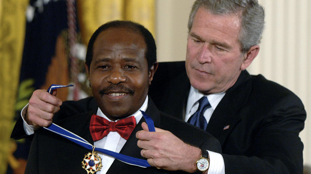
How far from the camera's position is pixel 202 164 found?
1313 millimetres

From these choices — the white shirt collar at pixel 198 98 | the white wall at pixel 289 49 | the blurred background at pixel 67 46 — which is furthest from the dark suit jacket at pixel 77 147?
the white wall at pixel 289 49

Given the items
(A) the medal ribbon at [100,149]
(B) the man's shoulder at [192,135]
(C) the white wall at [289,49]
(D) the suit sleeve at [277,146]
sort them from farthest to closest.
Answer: (C) the white wall at [289,49] < (D) the suit sleeve at [277,146] < (B) the man's shoulder at [192,135] < (A) the medal ribbon at [100,149]

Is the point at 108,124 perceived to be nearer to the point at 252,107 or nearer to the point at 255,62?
the point at 252,107

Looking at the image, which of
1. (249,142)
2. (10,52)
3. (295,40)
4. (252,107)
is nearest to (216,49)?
(252,107)

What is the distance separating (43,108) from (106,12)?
1.15 metres

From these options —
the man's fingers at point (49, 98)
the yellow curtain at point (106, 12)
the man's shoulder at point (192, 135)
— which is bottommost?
the man's shoulder at point (192, 135)

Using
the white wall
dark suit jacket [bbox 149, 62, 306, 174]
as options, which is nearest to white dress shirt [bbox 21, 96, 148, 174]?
dark suit jacket [bbox 149, 62, 306, 174]

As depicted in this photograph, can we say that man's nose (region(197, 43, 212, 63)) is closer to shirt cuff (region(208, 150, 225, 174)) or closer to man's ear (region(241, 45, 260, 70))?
man's ear (region(241, 45, 260, 70))

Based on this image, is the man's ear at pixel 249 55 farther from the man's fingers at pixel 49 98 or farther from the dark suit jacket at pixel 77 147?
the man's fingers at pixel 49 98

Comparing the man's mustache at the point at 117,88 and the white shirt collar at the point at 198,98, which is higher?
the man's mustache at the point at 117,88

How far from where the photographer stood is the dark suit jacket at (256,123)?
5.18ft

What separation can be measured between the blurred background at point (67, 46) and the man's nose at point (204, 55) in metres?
0.69

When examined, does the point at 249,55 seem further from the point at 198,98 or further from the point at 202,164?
the point at 202,164

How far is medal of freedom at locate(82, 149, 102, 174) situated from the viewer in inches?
49.1
